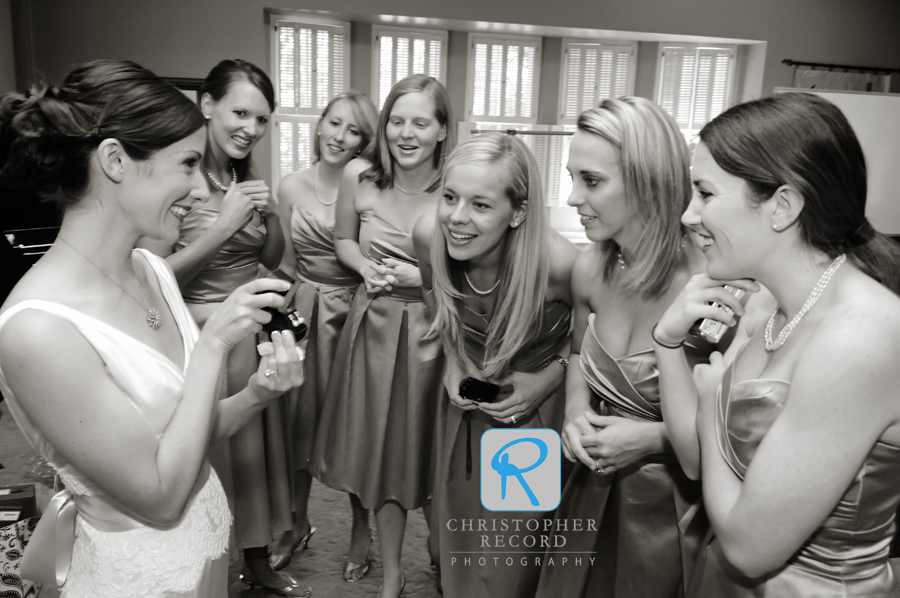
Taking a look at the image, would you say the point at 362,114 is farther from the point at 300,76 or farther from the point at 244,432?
the point at 300,76

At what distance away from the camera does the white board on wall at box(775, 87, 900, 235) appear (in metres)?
7.41

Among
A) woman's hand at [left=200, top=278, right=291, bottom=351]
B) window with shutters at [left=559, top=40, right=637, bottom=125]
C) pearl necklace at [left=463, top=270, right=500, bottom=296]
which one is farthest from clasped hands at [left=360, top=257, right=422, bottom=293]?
window with shutters at [left=559, top=40, right=637, bottom=125]

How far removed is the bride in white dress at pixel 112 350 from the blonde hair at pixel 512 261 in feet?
2.37

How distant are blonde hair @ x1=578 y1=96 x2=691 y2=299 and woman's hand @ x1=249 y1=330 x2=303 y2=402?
804 mm

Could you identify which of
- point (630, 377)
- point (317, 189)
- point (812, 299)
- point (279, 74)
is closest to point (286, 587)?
point (630, 377)

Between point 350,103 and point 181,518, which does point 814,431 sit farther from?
point 350,103

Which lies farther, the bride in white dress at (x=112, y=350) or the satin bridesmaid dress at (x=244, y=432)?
the satin bridesmaid dress at (x=244, y=432)

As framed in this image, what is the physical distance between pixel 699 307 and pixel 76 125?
112 cm

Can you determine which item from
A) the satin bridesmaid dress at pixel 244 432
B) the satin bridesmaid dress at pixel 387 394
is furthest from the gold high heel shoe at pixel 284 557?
the satin bridesmaid dress at pixel 387 394

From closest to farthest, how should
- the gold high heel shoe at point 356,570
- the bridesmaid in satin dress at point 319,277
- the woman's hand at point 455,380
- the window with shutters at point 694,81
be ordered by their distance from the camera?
the woman's hand at point 455,380
the gold high heel shoe at point 356,570
the bridesmaid in satin dress at point 319,277
the window with shutters at point 694,81

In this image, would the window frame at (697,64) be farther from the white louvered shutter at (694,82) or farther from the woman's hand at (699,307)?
the woman's hand at (699,307)

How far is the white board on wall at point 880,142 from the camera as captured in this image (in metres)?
7.41

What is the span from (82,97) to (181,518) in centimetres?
78

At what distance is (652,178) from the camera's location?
62.0 inches
